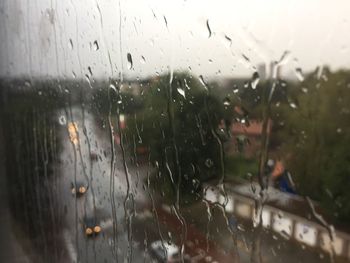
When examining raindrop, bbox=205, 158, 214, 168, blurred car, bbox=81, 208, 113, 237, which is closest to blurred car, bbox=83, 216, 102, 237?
blurred car, bbox=81, 208, 113, 237

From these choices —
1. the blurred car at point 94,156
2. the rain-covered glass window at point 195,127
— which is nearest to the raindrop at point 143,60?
the rain-covered glass window at point 195,127

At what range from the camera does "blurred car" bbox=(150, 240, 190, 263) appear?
0.60 metres

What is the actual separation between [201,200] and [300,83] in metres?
0.23

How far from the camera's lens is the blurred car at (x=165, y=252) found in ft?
1.97

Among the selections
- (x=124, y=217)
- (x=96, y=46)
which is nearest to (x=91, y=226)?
(x=124, y=217)

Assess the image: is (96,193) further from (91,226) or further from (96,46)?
(96,46)

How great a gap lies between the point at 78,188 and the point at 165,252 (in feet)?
1.12

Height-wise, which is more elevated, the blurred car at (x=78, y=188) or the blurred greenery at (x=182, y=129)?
the blurred greenery at (x=182, y=129)

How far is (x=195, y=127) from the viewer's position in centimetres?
54

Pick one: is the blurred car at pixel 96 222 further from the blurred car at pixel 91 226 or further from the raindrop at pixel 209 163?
the raindrop at pixel 209 163

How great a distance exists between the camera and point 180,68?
56cm

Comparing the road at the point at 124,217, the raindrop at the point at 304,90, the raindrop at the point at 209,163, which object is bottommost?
the road at the point at 124,217

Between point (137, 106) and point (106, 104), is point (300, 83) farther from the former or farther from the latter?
point (106, 104)

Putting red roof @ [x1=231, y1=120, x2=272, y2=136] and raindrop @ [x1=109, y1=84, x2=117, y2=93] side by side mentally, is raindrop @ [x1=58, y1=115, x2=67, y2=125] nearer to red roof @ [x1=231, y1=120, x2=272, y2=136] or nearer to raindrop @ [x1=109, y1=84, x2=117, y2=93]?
raindrop @ [x1=109, y1=84, x2=117, y2=93]
